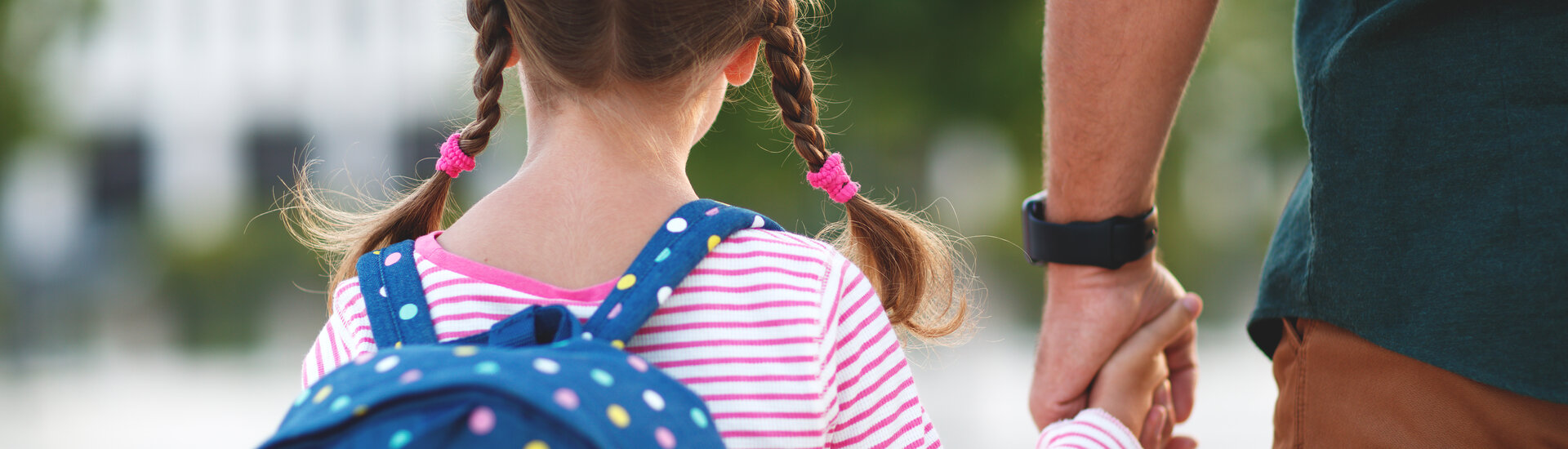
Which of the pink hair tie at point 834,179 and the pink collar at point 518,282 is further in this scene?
the pink hair tie at point 834,179

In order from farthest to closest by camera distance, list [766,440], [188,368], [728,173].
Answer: [188,368], [728,173], [766,440]

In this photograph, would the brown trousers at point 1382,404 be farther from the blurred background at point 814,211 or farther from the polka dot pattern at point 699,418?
the blurred background at point 814,211

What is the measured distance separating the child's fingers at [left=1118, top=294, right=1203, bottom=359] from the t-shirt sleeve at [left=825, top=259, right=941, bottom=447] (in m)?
0.76

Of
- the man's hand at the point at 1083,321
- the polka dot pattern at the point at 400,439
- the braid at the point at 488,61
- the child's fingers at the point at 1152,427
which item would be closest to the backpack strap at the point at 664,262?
the polka dot pattern at the point at 400,439

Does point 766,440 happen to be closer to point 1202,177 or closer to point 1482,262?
point 1482,262

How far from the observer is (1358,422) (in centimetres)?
148

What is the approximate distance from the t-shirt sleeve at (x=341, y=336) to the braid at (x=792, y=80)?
65cm

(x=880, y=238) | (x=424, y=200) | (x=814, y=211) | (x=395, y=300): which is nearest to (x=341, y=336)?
(x=395, y=300)

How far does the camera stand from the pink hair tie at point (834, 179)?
5.09 ft

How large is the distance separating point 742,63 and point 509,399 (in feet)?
2.61

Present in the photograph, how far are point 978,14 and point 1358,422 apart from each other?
6367 mm

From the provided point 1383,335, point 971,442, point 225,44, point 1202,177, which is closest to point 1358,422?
point 1383,335

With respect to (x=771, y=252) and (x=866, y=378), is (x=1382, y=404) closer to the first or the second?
(x=866, y=378)

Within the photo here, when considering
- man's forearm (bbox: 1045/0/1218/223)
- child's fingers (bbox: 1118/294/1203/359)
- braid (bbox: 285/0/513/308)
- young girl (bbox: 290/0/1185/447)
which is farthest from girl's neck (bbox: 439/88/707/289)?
child's fingers (bbox: 1118/294/1203/359)
